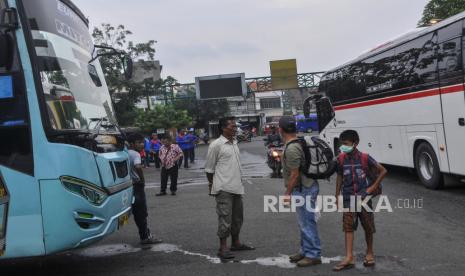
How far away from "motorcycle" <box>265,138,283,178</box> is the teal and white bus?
11.3 m

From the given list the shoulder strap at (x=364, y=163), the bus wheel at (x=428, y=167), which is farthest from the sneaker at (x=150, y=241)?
the bus wheel at (x=428, y=167)

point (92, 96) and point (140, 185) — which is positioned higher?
point (92, 96)

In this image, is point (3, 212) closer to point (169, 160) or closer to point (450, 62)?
point (169, 160)

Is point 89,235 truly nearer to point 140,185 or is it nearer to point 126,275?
point 126,275

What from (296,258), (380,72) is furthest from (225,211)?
(380,72)

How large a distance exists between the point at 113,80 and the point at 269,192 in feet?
78.4

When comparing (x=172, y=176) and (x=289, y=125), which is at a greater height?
(x=289, y=125)

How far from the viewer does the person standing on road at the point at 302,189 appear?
5789mm

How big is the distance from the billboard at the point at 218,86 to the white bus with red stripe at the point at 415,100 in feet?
101

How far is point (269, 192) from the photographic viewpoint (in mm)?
12367

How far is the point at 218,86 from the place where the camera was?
151 ft

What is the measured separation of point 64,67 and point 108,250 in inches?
118

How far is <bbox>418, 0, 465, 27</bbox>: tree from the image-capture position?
28609mm

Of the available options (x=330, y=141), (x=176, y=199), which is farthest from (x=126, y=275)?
(x=330, y=141)
